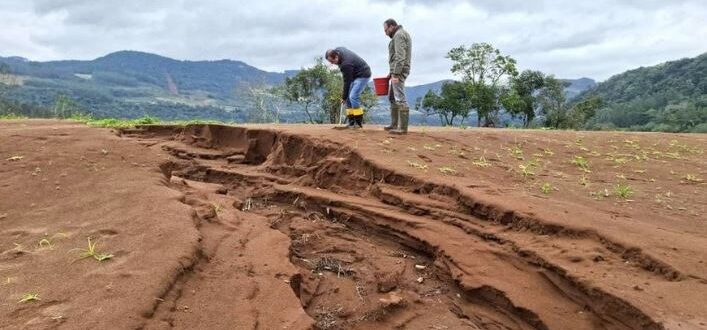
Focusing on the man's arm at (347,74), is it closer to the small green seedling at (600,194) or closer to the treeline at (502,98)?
the small green seedling at (600,194)

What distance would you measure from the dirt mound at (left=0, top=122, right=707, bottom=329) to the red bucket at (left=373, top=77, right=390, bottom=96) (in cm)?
153

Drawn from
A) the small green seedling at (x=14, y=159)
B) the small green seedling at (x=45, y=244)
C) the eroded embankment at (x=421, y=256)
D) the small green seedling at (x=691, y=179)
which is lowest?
the eroded embankment at (x=421, y=256)

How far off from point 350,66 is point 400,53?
97 centimetres

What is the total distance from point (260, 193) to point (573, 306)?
4270 millimetres

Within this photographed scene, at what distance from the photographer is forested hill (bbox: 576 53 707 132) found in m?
30.5

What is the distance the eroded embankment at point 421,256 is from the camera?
13.0 feet

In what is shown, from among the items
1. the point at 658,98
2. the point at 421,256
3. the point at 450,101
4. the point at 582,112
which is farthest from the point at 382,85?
the point at 658,98

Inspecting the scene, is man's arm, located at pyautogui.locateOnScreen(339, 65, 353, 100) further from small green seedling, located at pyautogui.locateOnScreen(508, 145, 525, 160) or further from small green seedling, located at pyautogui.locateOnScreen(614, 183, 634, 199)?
small green seedling, located at pyautogui.locateOnScreen(614, 183, 634, 199)

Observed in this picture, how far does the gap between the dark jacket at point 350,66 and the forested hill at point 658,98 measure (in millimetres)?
22039

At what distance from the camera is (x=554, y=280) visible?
4.16 m

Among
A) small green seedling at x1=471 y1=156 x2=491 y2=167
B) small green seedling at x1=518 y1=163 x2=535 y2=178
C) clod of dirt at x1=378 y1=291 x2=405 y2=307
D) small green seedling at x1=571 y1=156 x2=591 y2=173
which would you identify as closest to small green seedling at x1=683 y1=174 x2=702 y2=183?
small green seedling at x1=571 y1=156 x2=591 y2=173

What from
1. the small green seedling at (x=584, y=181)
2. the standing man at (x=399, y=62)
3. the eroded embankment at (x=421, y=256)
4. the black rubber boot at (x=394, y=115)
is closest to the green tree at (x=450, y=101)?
the black rubber boot at (x=394, y=115)

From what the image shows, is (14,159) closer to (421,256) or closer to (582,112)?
(421,256)

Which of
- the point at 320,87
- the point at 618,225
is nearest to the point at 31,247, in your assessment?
the point at 618,225
